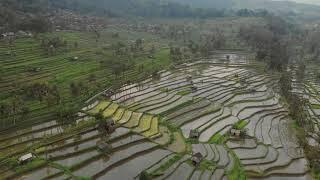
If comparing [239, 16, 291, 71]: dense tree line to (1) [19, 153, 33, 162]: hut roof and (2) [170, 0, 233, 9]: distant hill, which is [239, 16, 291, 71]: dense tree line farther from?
(2) [170, 0, 233, 9]: distant hill

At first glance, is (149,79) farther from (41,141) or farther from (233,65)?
(41,141)

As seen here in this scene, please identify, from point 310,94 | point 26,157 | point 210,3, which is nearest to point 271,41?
point 310,94

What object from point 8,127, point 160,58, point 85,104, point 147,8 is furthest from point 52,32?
point 147,8

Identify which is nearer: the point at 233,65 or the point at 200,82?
the point at 200,82

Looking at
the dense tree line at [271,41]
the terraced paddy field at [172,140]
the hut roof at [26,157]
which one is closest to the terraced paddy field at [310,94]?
the terraced paddy field at [172,140]

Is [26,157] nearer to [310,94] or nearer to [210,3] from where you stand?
[310,94]

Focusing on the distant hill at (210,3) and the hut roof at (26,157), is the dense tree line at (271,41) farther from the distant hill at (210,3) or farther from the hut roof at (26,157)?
the distant hill at (210,3)
